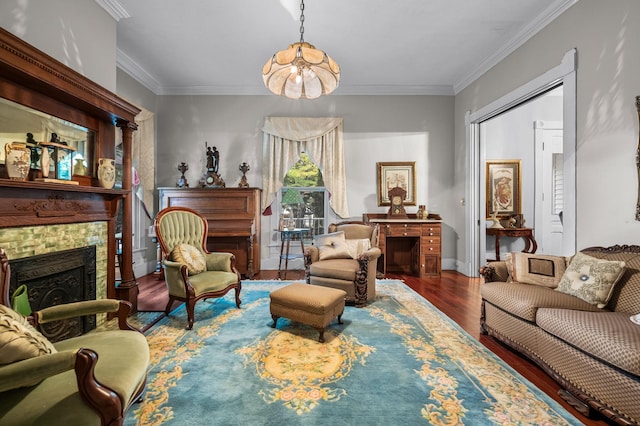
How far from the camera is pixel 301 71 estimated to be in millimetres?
2695

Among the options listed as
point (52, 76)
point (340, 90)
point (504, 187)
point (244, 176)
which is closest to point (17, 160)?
point (52, 76)

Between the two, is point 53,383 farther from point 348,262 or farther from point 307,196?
point 307,196

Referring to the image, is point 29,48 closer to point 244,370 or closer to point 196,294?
point 196,294

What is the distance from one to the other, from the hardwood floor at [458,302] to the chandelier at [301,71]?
2.79m

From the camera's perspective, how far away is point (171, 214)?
138 inches

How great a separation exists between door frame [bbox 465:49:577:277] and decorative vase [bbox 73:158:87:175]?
4896 millimetres

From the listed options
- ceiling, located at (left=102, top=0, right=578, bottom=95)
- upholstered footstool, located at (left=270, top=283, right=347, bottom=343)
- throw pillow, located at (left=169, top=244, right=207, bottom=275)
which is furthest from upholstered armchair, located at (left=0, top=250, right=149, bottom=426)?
ceiling, located at (left=102, top=0, right=578, bottom=95)

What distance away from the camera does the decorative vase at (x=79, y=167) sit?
2742mm

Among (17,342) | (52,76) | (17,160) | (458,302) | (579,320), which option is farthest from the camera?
(458,302)

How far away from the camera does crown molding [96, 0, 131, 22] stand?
10.3 ft

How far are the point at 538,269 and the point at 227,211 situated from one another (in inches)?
168

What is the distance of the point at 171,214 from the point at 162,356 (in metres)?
1.70

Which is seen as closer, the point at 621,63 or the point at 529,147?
the point at 621,63

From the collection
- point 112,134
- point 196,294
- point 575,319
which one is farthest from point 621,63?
point 112,134
